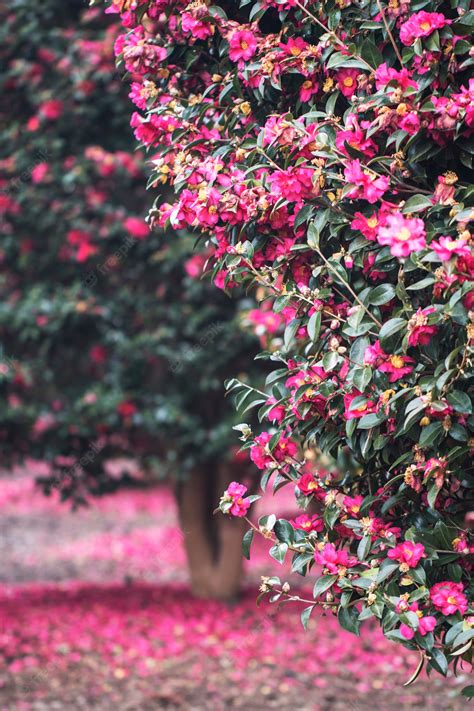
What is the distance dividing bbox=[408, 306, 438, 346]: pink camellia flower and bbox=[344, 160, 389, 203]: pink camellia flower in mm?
276

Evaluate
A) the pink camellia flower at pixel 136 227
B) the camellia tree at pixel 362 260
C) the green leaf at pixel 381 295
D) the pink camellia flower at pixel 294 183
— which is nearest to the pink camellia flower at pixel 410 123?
the camellia tree at pixel 362 260

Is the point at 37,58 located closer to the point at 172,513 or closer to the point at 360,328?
the point at 360,328

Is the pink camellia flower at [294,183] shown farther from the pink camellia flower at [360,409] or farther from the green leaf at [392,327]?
the pink camellia flower at [360,409]

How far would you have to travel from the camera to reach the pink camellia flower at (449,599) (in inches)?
70.9

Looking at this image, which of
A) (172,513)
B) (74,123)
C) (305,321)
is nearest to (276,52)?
(305,321)

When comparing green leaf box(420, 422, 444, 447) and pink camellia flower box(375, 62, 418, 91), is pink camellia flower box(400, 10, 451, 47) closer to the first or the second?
pink camellia flower box(375, 62, 418, 91)

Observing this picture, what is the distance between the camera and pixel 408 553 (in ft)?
5.94

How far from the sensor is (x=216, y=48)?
236 centimetres

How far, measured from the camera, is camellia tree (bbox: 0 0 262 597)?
16.6 feet

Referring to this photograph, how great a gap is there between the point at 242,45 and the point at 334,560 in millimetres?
1300

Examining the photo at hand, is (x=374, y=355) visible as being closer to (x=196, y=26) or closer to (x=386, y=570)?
(x=386, y=570)

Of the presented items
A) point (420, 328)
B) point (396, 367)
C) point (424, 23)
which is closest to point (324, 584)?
point (396, 367)

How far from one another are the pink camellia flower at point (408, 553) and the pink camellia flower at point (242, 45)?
1262mm

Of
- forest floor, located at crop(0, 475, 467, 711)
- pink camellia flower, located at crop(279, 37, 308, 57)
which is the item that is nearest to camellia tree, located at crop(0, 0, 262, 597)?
forest floor, located at crop(0, 475, 467, 711)
